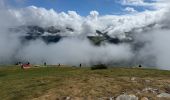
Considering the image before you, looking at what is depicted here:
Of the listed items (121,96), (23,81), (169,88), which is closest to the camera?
(121,96)

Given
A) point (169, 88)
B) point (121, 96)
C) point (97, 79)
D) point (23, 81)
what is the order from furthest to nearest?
1. point (23, 81)
2. point (97, 79)
3. point (169, 88)
4. point (121, 96)

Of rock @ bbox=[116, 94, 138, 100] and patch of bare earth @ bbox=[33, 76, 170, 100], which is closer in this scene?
rock @ bbox=[116, 94, 138, 100]

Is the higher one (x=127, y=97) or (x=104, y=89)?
(x=104, y=89)

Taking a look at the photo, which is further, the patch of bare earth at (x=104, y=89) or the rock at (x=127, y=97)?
the patch of bare earth at (x=104, y=89)

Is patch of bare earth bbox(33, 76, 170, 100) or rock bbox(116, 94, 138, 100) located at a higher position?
patch of bare earth bbox(33, 76, 170, 100)

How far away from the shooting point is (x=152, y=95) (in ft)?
184

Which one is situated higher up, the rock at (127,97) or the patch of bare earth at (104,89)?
the patch of bare earth at (104,89)

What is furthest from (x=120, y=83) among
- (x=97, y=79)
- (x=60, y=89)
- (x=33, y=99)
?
(x=33, y=99)

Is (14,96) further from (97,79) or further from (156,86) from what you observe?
(156,86)

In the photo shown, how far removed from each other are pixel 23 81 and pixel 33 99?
63.3ft

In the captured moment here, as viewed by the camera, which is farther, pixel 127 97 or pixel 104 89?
pixel 104 89

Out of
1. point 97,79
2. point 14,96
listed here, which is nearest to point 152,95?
point 97,79

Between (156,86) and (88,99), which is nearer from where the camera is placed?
(88,99)

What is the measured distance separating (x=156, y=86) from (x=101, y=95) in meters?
11.2
